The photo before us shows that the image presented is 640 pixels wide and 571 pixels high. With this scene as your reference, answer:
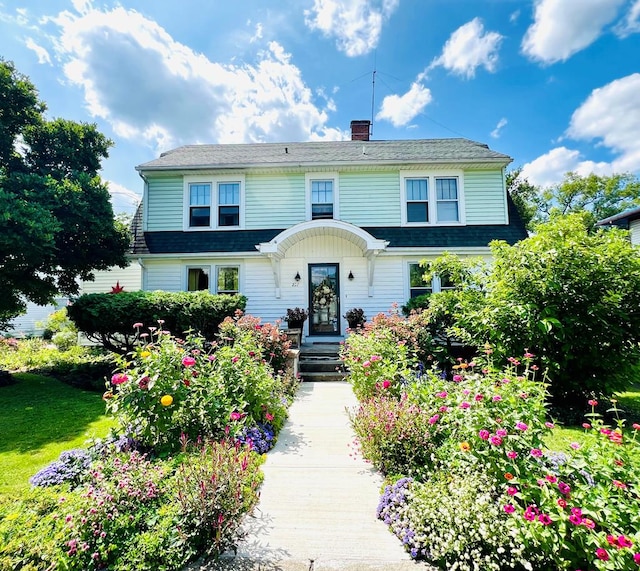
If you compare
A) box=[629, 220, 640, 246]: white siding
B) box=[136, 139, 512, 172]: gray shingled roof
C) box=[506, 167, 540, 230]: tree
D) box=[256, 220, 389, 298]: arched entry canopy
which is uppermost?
box=[506, 167, 540, 230]: tree

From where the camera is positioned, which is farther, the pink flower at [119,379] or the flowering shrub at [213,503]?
the pink flower at [119,379]

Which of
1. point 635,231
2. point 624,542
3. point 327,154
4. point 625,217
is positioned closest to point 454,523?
point 624,542

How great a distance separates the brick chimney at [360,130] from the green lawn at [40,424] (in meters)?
12.9

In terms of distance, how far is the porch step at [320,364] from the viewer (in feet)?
24.0

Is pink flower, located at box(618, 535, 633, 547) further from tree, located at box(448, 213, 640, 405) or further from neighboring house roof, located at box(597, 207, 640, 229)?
neighboring house roof, located at box(597, 207, 640, 229)

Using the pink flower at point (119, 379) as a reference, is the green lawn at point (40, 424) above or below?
below

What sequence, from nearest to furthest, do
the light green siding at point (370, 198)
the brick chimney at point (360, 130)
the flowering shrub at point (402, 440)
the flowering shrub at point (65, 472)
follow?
the flowering shrub at point (65, 472) → the flowering shrub at point (402, 440) → the light green siding at point (370, 198) → the brick chimney at point (360, 130)

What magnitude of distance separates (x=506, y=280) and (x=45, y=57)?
11498 millimetres

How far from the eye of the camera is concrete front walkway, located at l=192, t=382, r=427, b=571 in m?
2.08

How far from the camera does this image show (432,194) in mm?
10133

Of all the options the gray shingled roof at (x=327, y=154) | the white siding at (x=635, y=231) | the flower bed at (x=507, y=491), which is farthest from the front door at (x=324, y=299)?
the white siding at (x=635, y=231)

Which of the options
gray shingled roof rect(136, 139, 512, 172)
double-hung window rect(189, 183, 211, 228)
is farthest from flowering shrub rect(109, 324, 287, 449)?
gray shingled roof rect(136, 139, 512, 172)

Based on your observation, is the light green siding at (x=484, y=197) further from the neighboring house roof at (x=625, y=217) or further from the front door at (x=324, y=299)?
the neighboring house roof at (x=625, y=217)

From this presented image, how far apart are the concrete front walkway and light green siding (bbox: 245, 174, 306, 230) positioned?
7411 millimetres
